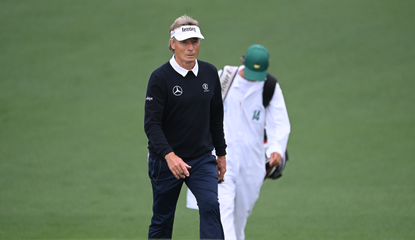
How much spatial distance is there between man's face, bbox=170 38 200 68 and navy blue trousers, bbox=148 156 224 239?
80cm

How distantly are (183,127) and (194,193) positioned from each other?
53cm

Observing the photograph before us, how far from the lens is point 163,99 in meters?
4.06

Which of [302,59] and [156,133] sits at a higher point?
[302,59]

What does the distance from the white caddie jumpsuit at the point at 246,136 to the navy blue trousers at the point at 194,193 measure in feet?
4.14

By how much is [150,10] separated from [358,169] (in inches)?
409

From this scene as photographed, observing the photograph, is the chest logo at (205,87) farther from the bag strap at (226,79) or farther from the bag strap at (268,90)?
the bag strap at (268,90)

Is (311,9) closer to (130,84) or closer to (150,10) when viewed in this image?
(150,10)

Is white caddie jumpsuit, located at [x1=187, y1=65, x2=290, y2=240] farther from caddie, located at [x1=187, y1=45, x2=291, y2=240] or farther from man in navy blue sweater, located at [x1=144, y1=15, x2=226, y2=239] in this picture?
man in navy blue sweater, located at [x1=144, y1=15, x2=226, y2=239]

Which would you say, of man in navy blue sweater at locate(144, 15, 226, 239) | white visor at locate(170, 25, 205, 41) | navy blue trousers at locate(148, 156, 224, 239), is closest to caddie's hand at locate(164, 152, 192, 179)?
man in navy blue sweater at locate(144, 15, 226, 239)

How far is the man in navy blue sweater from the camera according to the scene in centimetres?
404

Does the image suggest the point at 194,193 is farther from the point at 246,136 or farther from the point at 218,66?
the point at 218,66

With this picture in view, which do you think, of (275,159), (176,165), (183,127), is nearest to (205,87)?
(183,127)

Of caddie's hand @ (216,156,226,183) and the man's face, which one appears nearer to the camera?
the man's face

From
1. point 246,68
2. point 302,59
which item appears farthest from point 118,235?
point 302,59
